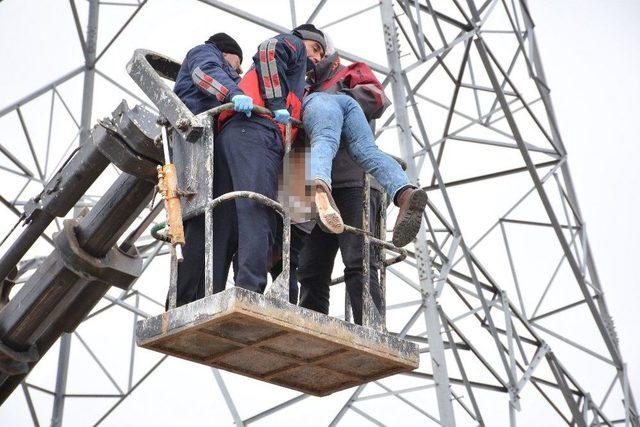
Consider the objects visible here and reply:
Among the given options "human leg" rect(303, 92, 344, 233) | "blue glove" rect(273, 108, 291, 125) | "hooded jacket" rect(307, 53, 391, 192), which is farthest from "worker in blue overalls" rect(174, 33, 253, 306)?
"hooded jacket" rect(307, 53, 391, 192)

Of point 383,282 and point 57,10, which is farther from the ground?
point 57,10

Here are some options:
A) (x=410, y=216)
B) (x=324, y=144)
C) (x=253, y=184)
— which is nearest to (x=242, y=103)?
(x=253, y=184)

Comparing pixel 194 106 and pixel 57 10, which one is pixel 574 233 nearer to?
pixel 57 10

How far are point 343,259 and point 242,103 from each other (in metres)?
1.51

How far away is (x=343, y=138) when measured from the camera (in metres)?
10.8

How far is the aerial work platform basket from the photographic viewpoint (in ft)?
31.7

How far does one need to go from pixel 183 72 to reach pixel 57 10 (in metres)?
8.77

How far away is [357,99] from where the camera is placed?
1110 cm

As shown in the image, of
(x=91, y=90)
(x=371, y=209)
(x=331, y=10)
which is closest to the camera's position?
(x=371, y=209)

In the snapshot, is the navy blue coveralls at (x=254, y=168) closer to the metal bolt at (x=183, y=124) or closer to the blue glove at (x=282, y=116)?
the blue glove at (x=282, y=116)

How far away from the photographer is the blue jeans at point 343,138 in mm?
10320

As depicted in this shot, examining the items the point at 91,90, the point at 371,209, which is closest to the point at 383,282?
the point at 371,209

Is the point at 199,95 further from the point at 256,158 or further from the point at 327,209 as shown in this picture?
the point at 327,209

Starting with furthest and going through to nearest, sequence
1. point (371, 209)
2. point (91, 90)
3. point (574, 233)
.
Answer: point (574, 233)
point (91, 90)
point (371, 209)
